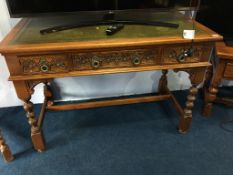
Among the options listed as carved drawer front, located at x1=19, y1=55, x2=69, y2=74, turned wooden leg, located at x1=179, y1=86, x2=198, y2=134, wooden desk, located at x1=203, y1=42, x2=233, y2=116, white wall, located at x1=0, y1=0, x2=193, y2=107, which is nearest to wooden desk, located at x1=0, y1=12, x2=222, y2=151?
carved drawer front, located at x1=19, y1=55, x2=69, y2=74

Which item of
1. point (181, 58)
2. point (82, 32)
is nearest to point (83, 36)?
point (82, 32)

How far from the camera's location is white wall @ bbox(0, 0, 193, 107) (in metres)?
1.77

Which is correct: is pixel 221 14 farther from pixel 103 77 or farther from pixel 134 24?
pixel 103 77

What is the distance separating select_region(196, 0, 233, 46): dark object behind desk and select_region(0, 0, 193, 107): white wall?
1.73 feet

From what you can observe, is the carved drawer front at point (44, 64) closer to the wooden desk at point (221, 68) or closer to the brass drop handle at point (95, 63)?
the brass drop handle at point (95, 63)

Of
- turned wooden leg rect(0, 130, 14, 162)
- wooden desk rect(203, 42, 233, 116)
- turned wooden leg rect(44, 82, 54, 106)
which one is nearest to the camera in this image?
turned wooden leg rect(0, 130, 14, 162)

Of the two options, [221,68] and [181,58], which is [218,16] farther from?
[181,58]

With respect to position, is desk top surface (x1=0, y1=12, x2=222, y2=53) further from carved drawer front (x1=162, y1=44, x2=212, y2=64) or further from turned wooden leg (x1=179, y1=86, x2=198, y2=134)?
turned wooden leg (x1=179, y1=86, x2=198, y2=134)

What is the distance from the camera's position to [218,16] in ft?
4.90

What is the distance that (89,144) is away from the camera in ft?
4.91

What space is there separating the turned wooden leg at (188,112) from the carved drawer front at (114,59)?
14.5 inches

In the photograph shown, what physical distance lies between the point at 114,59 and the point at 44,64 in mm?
359

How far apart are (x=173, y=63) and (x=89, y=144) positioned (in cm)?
78

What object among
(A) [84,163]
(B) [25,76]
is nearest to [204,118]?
(A) [84,163]
